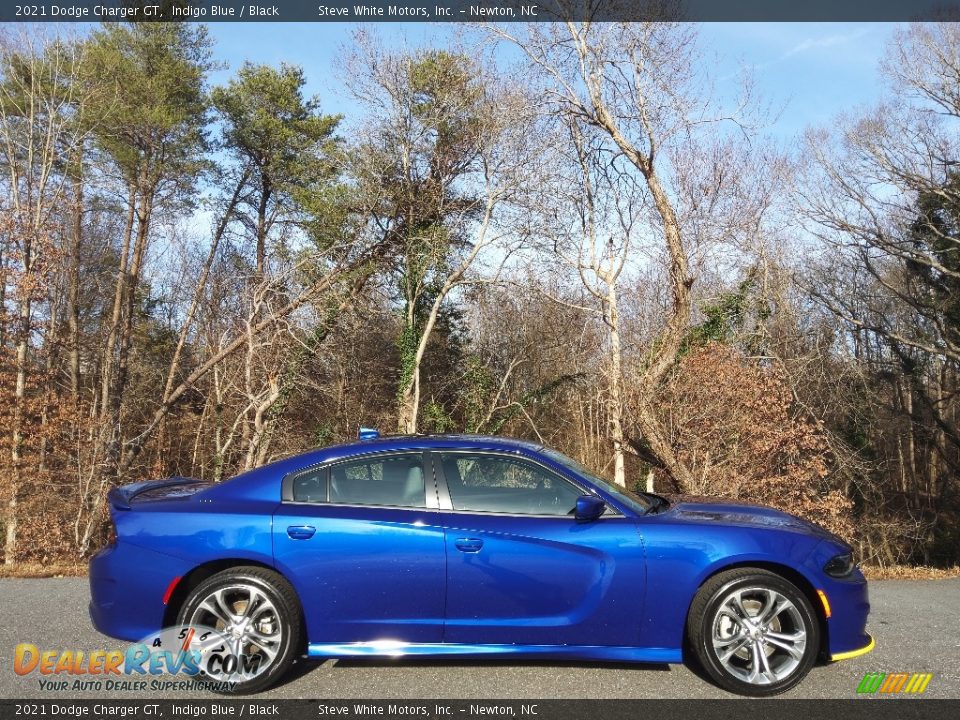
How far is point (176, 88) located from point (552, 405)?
1685 cm

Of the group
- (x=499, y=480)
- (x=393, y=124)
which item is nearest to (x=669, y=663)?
(x=499, y=480)

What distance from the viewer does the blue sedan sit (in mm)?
4074

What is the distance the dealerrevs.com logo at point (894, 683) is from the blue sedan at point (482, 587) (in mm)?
209

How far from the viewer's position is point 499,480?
14.5 feet

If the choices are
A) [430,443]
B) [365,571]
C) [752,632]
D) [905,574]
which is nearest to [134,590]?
[365,571]

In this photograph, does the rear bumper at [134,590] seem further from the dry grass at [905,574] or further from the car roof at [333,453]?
the dry grass at [905,574]

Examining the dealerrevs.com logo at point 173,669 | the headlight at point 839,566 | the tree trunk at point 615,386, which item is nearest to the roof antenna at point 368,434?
the dealerrevs.com logo at point 173,669

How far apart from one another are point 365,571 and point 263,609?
0.60 meters

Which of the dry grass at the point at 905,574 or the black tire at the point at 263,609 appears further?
the dry grass at the point at 905,574

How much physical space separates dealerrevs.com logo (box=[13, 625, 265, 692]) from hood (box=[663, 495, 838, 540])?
8.51 feet

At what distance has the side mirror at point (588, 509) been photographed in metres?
4.18

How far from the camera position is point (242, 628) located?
4.12 meters

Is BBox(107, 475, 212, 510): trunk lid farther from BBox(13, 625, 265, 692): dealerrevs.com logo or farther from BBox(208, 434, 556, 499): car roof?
BBox(13, 625, 265, 692): dealerrevs.com logo

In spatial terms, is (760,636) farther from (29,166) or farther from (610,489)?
(29,166)
